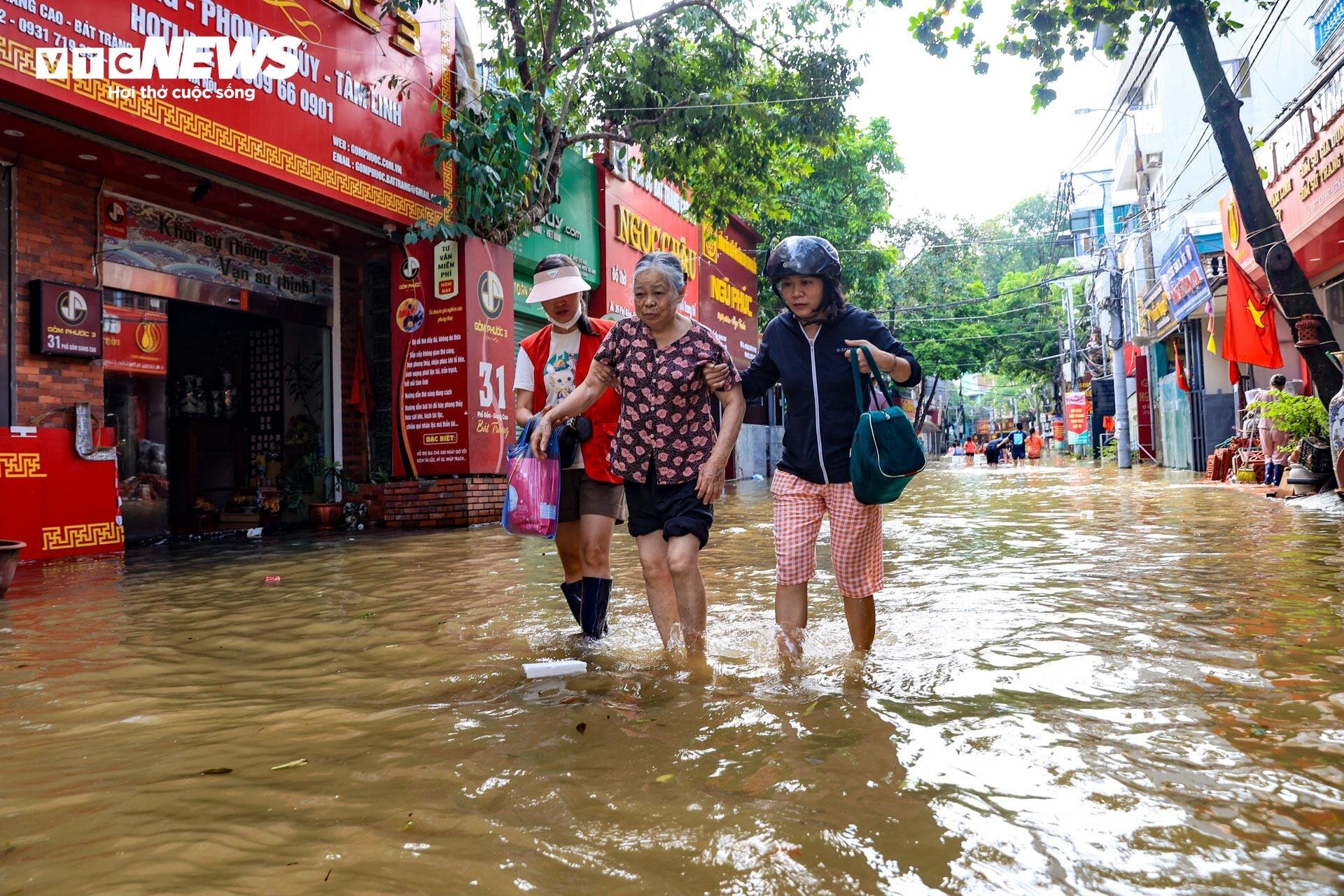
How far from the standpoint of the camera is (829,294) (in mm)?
3611

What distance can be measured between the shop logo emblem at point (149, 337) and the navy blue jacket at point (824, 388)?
348 inches

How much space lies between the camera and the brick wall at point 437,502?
37.8ft

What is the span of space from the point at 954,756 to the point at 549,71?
10.7 m

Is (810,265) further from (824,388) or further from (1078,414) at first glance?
(1078,414)

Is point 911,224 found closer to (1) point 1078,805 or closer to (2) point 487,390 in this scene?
(2) point 487,390

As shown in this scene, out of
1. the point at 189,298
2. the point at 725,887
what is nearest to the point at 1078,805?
the point at 725,887

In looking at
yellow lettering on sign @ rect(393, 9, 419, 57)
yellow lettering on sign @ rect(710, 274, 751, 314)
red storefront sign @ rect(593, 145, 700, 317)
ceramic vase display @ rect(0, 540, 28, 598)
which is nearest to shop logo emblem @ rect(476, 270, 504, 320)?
yellow lettering on sign @ rect(393, 9, 419, 57)

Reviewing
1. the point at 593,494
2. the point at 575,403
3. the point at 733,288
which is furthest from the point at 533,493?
the point at 733,288

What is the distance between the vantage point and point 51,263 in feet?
28.7

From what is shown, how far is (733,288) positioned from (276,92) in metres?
15.9

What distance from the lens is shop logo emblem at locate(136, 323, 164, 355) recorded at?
1012 centimetres

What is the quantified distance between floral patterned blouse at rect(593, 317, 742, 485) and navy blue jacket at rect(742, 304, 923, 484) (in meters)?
0.24

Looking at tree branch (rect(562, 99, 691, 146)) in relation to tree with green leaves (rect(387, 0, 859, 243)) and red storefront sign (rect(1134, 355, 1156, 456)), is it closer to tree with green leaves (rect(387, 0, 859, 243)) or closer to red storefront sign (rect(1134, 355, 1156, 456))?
tree with green leaves (rect(387, 0, 859, 243))

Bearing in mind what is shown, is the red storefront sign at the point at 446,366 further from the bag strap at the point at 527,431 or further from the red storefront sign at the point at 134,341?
the bag strap at the point at 527,431
